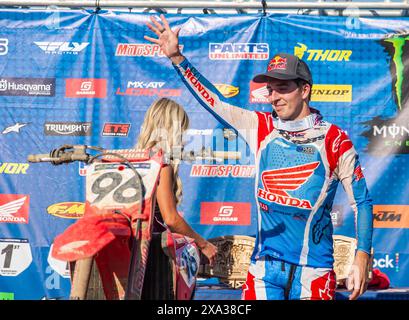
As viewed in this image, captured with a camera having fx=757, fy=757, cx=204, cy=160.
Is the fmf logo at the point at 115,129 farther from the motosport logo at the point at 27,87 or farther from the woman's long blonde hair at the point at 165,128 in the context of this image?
the motosport logo at the point at 27,87

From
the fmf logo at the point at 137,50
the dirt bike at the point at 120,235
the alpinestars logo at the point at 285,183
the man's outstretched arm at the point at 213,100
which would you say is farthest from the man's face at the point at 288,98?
the fmf logo at the point at 137,50

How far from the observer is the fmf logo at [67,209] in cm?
684

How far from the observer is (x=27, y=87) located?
22.9 feet

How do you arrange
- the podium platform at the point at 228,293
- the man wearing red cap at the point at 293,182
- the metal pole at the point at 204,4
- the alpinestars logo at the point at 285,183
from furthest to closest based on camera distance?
1. the metal pole at the point at 204,4
2. the podium platform at the point at 228,293
3. the alpinestars logo at the point at 285,183
4. the man wearing red cap at the point at 293,182

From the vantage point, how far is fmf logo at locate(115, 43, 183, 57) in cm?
696

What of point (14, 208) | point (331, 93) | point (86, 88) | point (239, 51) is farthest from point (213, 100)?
point (14, 208)

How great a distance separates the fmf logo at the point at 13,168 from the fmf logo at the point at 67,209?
1.43 ft

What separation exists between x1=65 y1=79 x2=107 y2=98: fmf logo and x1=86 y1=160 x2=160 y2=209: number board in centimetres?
223

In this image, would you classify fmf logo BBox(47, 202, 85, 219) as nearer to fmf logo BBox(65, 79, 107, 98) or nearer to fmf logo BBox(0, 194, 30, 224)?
fmf logo BBox(0, 194, 30, 224)

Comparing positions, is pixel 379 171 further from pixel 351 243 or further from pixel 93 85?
pixel 93 85

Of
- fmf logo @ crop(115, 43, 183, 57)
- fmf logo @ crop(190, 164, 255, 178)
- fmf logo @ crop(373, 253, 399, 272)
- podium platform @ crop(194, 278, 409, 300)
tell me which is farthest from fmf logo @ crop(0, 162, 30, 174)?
fmf logo @ crop(373, 253, 399, 272)

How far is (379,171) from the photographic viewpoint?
22.2 ft

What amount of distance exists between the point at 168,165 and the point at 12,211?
206 cm
